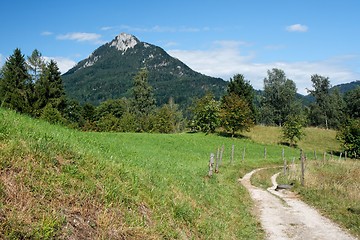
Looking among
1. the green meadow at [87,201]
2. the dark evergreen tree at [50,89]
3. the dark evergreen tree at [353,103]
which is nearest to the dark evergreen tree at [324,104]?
the dark evergreen tree at [353,103]

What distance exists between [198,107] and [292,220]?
61348mm

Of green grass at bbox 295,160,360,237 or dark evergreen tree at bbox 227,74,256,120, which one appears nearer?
green grass at bbox 295,160,360,237

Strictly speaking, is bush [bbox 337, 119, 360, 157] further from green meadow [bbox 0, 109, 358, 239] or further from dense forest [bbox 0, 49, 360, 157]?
green meadow [bbox 0, 109, 358, 239]

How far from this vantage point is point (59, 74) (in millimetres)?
64312

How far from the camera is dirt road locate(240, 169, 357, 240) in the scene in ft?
37.3

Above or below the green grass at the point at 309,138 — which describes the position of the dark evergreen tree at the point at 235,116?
above

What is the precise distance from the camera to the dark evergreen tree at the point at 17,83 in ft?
176

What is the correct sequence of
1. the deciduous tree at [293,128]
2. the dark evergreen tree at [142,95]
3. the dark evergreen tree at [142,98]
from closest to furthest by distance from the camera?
the deciduous tree at [293,128], the dark evergreen tree at [142,98], the dark evergreen tree at [142,95]

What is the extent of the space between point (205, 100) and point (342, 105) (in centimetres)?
5254

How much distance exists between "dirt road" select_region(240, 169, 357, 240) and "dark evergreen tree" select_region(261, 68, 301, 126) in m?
90.4

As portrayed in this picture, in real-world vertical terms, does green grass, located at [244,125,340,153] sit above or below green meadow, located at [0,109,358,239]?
below

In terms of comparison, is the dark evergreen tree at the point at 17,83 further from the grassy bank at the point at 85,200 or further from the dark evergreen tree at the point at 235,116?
the grassy bank at the point at 85,200

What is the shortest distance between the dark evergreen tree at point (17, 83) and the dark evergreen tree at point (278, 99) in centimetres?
7317

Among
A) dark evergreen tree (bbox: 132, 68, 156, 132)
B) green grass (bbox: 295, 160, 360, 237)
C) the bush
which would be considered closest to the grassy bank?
A: green grass (bbox: 295, 160, 360, 237)
